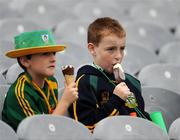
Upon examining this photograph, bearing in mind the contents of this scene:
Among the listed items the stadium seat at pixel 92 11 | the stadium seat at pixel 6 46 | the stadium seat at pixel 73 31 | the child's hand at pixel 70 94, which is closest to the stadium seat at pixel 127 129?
the child's hand at pixel 70 94

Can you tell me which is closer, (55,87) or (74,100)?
(74,100)

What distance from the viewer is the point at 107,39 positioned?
463 cm

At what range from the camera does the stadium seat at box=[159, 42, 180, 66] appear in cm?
716

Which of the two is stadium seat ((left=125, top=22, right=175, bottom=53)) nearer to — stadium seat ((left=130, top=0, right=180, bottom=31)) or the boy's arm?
stadium seat ((left=130, top=0, right=180, bottom=31))

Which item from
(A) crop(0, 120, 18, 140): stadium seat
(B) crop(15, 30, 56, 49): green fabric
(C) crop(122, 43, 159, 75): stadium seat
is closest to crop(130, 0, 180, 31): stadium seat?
(C) crop(122, 43, 159, 75): stadium seat

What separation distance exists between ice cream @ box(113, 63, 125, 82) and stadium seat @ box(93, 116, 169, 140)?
13.1 inches

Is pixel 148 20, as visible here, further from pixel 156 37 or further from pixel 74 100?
pixel 74 100

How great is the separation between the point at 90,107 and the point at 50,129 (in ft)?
1.97

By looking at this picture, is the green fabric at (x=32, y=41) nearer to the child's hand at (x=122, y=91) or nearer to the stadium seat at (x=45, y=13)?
the child's hand at (x=122, y=91)

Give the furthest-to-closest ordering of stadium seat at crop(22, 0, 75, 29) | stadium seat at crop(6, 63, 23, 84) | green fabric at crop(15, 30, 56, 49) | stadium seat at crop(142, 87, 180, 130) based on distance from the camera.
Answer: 1. stadium seat at crop(22, 0, 75, 29)
2. stadium seat at crop(142, 87, 180, 130)
3. stadium seat at crop(6, 63, 23, 84)
4. green fabric at crop(15, 30, 56, 49)

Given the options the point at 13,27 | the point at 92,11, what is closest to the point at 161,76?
the point at 13,27

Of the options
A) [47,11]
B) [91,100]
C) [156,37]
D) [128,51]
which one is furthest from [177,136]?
[47,11]

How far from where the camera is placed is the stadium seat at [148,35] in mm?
7844

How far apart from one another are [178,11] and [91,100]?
5235mm
